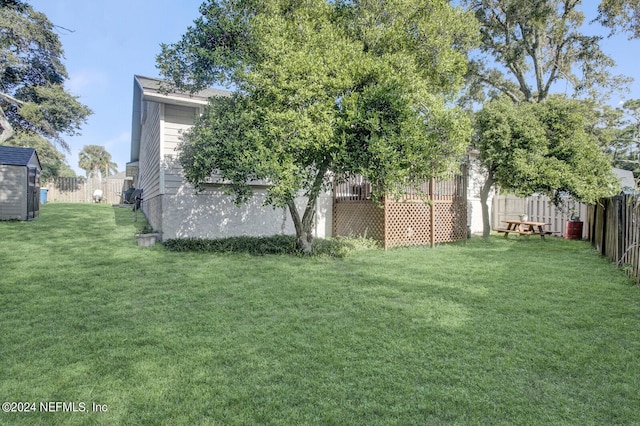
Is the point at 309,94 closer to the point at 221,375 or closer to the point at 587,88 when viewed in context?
the point at 221,375

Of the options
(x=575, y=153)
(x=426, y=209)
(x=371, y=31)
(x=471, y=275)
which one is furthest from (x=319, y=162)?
(x=575, y=153)

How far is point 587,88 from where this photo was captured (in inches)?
696

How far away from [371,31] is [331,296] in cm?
545

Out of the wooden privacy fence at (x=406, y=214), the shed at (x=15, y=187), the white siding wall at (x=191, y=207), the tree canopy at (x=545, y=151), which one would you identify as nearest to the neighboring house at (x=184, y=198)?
the white siding wall at (x=191, y=207)

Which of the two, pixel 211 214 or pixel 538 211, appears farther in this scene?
pixel 538 211

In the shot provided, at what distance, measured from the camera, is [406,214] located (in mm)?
10359

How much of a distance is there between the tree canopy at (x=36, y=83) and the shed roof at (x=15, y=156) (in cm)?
1414

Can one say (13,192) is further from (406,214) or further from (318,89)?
(406,214)

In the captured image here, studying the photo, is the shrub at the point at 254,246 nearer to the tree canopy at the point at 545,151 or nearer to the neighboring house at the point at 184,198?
the neighboring house at the point at 184,198

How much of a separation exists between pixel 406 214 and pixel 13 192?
11834mm

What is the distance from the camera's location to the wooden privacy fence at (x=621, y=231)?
19.6ft

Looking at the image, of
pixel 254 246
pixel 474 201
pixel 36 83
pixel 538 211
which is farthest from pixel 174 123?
pixel 36 83

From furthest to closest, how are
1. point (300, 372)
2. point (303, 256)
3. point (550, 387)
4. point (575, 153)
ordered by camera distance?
1. point (575, 153)
2. point (303, 256)
3. point (300, 372)
4. point (550, 387)

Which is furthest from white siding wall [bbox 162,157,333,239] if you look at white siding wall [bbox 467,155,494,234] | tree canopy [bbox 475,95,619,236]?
white siding wall [bbox 467,155,494,234]
